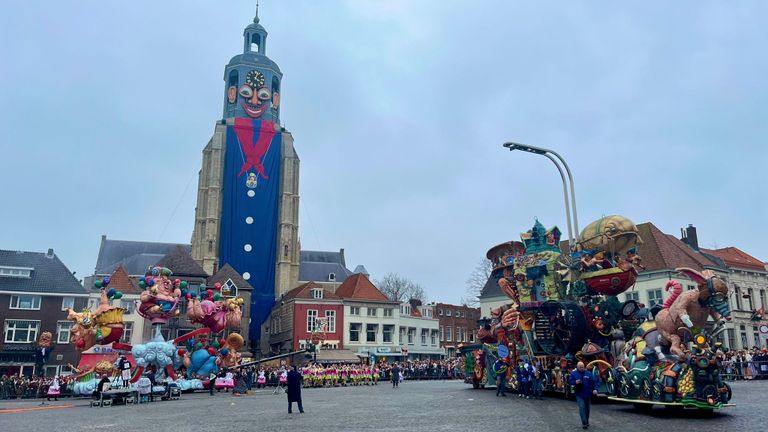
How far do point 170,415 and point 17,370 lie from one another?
1438 inches

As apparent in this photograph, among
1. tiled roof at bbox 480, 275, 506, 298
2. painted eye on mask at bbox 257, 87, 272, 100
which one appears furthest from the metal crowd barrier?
painted eye on mask at bbox 257, 87, 272, 100

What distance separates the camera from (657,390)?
16391 mm

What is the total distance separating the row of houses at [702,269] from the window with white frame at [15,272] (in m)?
50.4

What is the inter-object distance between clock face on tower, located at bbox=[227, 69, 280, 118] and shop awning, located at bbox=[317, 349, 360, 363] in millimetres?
38586

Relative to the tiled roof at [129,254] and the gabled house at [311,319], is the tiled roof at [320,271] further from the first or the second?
the gabled house at [311,319]

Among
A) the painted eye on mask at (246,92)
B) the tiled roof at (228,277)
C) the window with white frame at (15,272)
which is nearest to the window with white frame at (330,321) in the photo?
the tiled roof at (228,277)

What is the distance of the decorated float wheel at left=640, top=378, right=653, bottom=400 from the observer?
16.7 metres

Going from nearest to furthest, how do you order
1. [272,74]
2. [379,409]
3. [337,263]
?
1. [379,409]
2. [272,74]
3. [337,263]

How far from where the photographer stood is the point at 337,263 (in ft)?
301

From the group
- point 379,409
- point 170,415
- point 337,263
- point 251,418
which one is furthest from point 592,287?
point 337,263

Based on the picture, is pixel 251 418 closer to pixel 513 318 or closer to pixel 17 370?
pixel 513 318

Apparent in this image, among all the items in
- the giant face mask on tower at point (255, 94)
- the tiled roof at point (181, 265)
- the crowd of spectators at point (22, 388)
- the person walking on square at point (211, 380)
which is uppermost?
the giant face mask on tower at point (255, 94)

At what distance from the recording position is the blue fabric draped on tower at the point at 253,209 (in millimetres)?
72000

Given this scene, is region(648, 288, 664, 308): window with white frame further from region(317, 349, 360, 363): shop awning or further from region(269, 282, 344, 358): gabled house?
region(269, 282, 344, 358): gabled house
